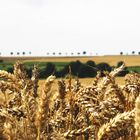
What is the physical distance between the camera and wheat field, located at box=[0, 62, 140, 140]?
199 cm

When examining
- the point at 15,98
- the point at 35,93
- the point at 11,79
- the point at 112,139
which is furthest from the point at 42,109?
the point at 15,98

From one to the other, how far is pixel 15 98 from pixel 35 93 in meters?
0.27

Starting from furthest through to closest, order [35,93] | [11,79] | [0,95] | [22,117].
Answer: [0,95] → [35,93] → [11,79] → [22,117]

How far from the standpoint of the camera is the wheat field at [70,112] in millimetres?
1994

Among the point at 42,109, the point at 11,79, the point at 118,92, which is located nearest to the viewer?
the point at 42,109

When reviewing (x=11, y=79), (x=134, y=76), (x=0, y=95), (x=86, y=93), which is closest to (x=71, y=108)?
(x=86, y=93)

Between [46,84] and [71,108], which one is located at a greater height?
[46,84]

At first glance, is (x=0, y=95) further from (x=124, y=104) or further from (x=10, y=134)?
(x=10, y=134)

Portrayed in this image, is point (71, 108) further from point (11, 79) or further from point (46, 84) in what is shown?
point (46, 84)

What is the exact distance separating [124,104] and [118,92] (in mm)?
119

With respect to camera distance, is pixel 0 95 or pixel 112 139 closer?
pixel 112 139

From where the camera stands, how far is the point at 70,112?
287 cm

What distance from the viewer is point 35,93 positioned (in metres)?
3.44

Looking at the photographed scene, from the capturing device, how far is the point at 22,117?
245 cm
